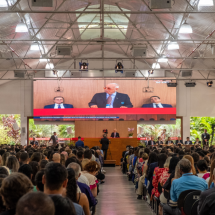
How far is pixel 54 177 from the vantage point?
2.52 m

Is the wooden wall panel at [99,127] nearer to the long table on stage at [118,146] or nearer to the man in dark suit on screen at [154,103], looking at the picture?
the man in dark suit on screen at [154,103]

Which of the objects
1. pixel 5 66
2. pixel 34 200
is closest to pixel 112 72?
pixel 5 66

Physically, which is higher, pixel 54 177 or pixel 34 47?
pixel 34 47

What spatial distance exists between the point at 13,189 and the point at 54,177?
1.30ft

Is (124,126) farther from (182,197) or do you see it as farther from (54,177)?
(54,177)

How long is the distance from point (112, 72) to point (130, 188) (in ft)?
44.8

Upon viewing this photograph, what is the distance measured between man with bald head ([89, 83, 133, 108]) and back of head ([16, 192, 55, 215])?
816 inches

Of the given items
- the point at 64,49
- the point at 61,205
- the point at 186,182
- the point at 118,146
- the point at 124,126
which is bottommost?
the point at 118,146

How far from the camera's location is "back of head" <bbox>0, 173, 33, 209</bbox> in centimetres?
215

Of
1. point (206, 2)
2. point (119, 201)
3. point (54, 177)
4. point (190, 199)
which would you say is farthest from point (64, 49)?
point (54, 177)

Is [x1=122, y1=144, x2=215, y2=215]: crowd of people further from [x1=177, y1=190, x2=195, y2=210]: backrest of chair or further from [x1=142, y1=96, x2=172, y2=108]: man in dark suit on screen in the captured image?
[x1=142, y1=96, x2=172, y2=108]: man in dark suit on screen

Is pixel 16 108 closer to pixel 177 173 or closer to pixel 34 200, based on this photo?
pixel 177 173

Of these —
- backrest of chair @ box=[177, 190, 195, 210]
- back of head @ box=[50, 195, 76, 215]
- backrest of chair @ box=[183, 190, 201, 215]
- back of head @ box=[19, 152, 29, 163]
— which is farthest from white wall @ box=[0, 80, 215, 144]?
back of head @ box=[50, 195, 76, 215]

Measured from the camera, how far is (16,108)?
23.5m
